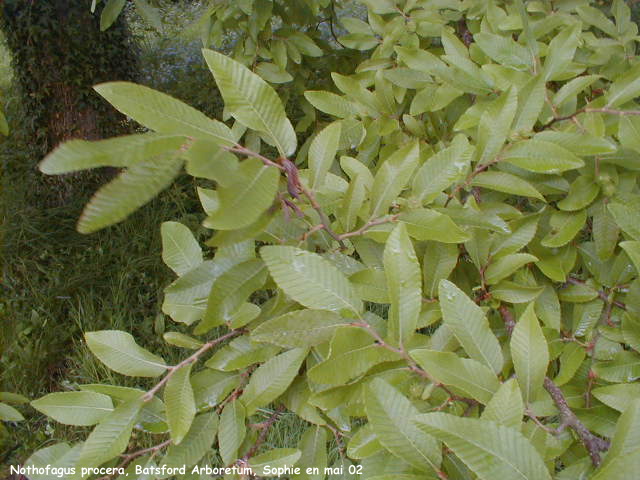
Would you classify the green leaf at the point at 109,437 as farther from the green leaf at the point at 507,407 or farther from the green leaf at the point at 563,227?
the green leaf at the point at 563,227

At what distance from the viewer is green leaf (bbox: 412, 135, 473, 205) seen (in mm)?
803

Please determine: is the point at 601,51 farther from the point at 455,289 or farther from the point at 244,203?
the point at 244,203

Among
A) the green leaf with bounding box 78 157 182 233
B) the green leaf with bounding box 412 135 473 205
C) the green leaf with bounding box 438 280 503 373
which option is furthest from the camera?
the green leaf with bounding box 412 135 473 205

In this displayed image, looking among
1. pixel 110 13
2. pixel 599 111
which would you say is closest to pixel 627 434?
pixel 599 111

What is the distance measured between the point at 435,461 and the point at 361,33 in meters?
1.35

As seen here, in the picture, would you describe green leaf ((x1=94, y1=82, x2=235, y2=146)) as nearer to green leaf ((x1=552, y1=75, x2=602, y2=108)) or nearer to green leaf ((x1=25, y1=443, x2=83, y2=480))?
green leaf ((x1=25, y1=443, x2=83, y2=480))

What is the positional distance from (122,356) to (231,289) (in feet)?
0.95

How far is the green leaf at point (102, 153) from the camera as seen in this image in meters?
0.48

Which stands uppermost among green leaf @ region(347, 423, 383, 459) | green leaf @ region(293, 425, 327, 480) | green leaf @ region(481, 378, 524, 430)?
green leaf @ region(481, 378, 524, 430)

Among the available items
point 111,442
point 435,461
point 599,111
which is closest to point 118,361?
point 111,442

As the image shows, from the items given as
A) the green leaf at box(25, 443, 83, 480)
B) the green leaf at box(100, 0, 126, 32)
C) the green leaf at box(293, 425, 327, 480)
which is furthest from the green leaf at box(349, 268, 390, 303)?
the green leaf at box(100, 0, 126, 32)

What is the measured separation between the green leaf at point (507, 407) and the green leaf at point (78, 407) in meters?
0.53

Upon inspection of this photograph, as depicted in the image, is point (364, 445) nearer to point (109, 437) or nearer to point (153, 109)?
point (109, 437)

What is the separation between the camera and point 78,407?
790 millimetres
